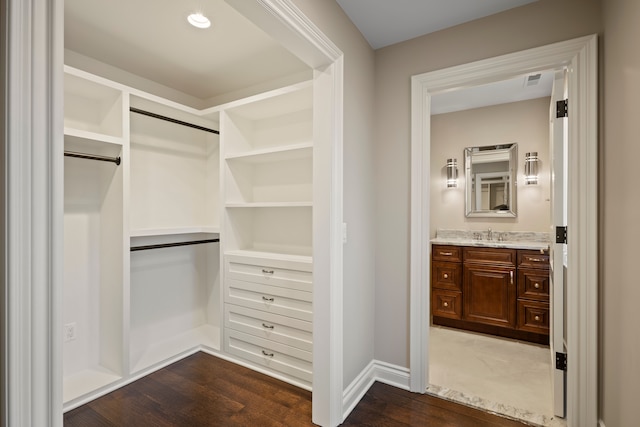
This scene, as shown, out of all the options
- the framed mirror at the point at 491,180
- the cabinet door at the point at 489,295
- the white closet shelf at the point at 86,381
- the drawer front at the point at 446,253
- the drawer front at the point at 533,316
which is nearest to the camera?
the white closet shelf at the point at 86,381

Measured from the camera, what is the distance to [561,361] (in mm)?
1922

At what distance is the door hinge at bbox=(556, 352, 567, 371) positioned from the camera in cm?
191

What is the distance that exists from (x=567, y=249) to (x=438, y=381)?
1.34 metres

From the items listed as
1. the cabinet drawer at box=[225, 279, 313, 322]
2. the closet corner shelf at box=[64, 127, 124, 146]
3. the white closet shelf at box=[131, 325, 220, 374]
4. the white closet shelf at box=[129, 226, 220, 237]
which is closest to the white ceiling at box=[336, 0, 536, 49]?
the closet corner shelf at box=[64, 127, 124, 146]

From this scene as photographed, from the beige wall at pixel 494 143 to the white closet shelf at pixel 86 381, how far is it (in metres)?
3.76

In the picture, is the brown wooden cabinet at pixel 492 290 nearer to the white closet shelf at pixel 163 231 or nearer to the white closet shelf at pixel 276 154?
the white closet shelf at pixel 276 154

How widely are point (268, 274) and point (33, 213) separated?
6.32ft

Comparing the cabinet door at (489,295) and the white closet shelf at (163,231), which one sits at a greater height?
the white closet shelf at (163,231)

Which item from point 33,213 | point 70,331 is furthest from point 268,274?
point 33,213

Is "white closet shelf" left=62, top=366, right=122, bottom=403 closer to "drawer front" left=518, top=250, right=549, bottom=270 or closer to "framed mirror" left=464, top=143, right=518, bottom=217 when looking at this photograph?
"drawer front" left=518, top=250, right=549, bottom=270

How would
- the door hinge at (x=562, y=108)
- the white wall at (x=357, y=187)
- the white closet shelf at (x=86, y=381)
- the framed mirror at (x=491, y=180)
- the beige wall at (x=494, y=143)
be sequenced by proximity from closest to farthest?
the door hinge at (x=562, y=108)
the white wall at (x=357, y=187)
the white closet shelf at (x=86, y=381)
the beige wall at (x=494, y=143)
the framed mirror at (x=491, y=180)

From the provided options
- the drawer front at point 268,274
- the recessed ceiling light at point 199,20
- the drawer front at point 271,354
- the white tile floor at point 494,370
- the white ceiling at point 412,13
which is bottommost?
the white tile floor at point 494,370

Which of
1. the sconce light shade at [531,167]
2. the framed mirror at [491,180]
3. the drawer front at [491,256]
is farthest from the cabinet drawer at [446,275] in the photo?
the sconce light shade at [531,167]

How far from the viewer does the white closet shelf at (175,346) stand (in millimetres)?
2604
